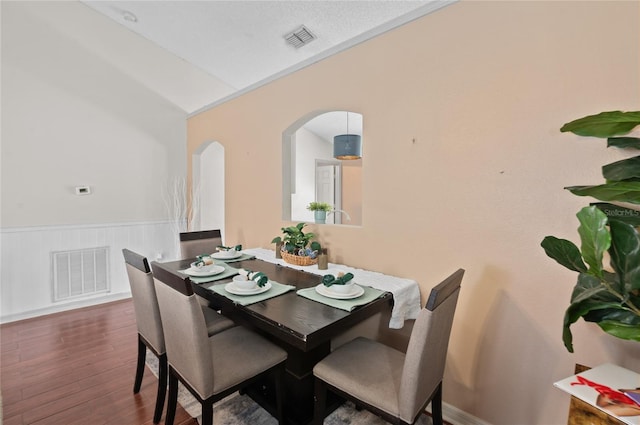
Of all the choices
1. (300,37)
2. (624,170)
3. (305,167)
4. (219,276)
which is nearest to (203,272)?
(219,276)

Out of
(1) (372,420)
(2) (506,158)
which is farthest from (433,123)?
(1) (372,420)

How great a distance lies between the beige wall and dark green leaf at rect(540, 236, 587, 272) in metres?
0.43

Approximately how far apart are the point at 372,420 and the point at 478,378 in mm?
660

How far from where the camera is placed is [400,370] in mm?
1483

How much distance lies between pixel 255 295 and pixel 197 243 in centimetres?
148

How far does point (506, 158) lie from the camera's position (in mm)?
1609

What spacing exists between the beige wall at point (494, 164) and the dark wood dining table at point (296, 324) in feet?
1.74

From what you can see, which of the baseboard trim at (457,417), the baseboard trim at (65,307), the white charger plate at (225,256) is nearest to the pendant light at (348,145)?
the white charger plate at (225,256)

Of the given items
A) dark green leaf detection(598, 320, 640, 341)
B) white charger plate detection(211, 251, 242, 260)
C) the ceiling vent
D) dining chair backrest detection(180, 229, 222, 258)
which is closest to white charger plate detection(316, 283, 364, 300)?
dark green leaf detection(598, 320, 640, 341)

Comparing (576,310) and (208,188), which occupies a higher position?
(208,188)

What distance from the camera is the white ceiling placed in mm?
2887

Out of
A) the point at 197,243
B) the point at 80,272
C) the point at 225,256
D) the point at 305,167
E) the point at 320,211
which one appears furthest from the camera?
the point at 305,167

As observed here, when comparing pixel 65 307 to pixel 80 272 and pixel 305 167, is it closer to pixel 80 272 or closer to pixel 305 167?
pixel 80 272

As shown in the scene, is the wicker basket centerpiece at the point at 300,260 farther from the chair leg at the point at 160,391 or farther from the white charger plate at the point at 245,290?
the chair leg at the point at 160,391
